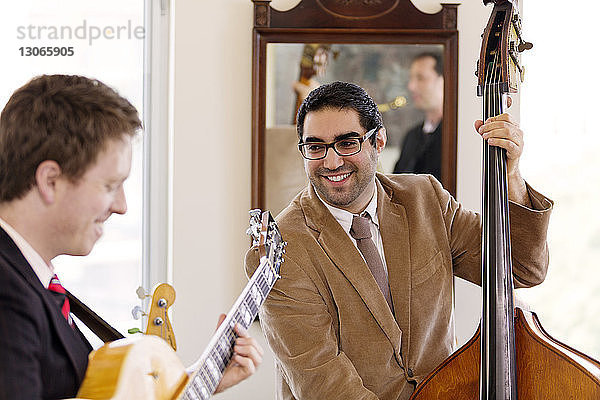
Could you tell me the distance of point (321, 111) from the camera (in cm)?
198

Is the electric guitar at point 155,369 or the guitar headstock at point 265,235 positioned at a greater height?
the guitar headstock at point 265,235

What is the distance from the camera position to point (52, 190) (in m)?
1.04

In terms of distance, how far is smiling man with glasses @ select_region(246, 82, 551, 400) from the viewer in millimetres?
1867

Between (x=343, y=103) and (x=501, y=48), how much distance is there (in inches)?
19.1

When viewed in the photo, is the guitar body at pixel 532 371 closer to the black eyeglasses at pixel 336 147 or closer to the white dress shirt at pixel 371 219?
the white dress shirt at pixel 371 219

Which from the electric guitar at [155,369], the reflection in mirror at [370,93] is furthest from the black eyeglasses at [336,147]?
the reflection in mirror at [370,93]

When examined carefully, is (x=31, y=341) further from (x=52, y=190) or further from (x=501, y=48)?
(x=501, y=48)

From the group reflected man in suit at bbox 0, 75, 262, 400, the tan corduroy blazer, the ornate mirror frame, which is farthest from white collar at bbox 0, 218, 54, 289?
the ornate mirror frame

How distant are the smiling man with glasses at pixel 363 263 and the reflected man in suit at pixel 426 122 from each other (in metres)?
1.04

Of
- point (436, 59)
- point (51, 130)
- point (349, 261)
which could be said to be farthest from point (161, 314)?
point (436, 59)

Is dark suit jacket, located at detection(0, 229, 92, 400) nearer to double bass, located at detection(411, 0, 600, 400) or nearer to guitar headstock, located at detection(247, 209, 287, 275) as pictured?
guitar headstock, located at detection(247, 209, 287, 275)

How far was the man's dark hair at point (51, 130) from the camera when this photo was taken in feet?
3.40

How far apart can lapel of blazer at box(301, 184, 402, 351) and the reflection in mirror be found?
1.08 m

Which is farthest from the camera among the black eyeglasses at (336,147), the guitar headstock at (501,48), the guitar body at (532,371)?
the black eyeglasses at (336,147)
